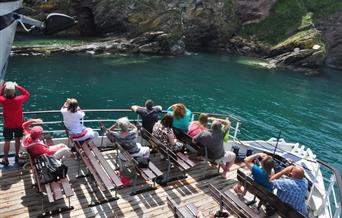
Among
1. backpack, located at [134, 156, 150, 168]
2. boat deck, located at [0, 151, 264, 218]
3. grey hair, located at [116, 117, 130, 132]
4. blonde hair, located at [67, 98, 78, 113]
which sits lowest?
boat deck, located at [0, 151, 264, 218]

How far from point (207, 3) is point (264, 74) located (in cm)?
2424

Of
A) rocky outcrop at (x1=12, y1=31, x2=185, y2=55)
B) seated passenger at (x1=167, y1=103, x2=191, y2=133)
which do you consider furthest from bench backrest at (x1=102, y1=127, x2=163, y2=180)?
rocky outcrop at (x1=12, y1=31, x2=185, y2=55)

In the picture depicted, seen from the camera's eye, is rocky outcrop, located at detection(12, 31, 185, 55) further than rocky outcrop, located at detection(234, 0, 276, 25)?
No

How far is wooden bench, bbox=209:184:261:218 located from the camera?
8586mm

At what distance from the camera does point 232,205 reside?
8.77 meters

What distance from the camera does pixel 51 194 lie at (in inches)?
326

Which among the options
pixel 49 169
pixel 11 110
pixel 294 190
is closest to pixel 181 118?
pixel 294 190

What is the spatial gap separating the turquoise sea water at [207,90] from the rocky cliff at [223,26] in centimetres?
519

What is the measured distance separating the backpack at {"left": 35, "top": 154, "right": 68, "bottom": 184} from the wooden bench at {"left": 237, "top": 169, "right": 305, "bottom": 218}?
491 centimetres

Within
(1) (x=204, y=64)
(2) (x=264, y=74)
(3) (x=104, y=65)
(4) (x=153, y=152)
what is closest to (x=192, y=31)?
(1) (x=204, y=64)

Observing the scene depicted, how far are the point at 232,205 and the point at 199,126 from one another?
3.78 m

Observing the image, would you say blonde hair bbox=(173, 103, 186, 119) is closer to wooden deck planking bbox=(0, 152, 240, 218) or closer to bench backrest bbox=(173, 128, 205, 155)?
bench backrest bbox=(173, 128, 205, 155)

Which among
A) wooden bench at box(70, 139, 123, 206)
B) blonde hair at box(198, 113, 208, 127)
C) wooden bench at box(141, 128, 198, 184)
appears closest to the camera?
wooden bench at box(70, 139, 123, 206)

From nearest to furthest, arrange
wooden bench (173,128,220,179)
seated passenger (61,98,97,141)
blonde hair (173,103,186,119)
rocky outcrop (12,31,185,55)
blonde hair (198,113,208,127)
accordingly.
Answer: seated passenger (61,98,97,141)
wooden bench (173,128,220,179)
blonde hair (198,113,208,127)
blonde hair (173,103,186,119)
rocky outcrop (12,31,185,55)
